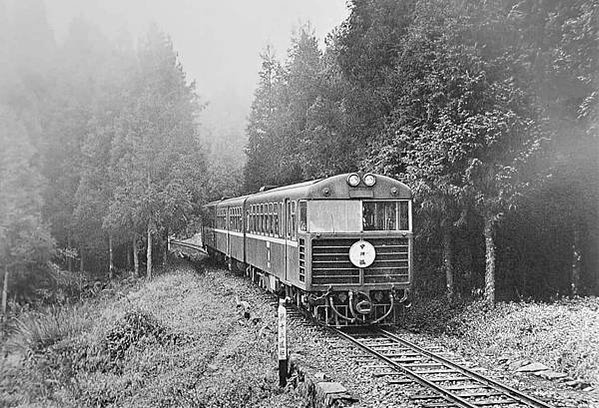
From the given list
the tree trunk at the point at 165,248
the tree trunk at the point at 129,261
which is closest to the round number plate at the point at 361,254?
the tree trunk at the point at 165,248

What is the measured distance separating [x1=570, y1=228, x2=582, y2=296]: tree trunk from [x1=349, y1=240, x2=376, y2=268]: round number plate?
752cm

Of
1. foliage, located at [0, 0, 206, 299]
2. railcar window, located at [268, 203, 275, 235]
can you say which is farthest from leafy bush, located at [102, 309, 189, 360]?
foliage, located at [0, 0, 206, 299]

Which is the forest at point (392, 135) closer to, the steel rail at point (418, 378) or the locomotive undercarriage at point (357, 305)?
the locomotive undercarriage at point (357, 305)

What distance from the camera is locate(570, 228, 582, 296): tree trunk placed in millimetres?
16531

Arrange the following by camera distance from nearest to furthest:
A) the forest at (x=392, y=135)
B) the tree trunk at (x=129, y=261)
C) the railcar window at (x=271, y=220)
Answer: the forest at (x=392, y=135), the railcar window at (x=271, y=220), the tree trunk at (x=129, y=261)

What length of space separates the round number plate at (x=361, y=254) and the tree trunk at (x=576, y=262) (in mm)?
7521

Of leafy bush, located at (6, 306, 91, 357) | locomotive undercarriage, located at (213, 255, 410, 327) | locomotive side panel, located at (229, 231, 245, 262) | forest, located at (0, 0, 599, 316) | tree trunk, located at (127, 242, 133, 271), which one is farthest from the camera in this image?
tree trunk, located at (127, 242, 133, 271)

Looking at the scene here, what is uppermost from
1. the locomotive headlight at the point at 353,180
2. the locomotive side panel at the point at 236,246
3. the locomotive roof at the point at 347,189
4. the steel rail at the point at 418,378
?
the locomotive headlight at the point at 353,180

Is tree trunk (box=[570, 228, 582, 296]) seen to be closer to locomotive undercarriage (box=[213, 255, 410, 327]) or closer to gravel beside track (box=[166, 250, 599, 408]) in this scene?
locomotive undercarriage (box=[213, 255, 410, 327])

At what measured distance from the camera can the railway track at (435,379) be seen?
7.38 m

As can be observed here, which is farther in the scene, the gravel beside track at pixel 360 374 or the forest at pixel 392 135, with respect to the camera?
the forest at pixel 392 135

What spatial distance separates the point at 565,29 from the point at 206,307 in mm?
9719

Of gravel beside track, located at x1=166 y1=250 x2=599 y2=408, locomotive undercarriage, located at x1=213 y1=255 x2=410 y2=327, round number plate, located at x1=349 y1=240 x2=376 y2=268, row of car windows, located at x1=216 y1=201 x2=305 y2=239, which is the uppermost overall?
row of car windows, located at x1=216 y1=201 x2=305 y2=239

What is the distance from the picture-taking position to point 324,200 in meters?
11.7
